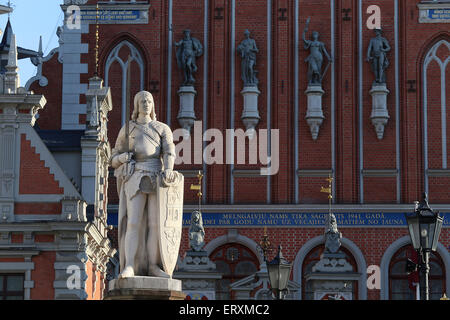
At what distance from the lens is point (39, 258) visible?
25047 millimetres

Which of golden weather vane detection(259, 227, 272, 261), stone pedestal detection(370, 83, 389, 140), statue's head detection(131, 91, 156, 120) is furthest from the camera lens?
stone pedestal detection(370, 83, 389, 140)

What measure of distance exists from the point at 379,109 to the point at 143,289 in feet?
65.3

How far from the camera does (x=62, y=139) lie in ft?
90.8

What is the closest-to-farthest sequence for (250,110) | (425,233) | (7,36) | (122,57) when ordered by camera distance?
(425,233)
(250,110)
(122,57)
(7,36)

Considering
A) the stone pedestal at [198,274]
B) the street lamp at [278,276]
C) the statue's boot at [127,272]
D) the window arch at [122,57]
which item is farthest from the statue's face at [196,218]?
the statue's boot at [127,272]

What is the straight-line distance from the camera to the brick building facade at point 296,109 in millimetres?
30922

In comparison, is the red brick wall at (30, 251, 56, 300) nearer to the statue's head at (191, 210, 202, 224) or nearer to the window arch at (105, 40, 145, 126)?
the statue's head at (191, 210, 202, 224)

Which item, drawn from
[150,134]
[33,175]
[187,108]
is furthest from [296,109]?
[150,134]

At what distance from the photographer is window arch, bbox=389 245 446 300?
99.7ft

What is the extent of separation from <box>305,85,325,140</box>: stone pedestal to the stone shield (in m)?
19.1

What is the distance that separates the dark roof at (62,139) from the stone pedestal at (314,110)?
6.29 metres

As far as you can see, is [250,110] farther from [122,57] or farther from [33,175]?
[33,175]

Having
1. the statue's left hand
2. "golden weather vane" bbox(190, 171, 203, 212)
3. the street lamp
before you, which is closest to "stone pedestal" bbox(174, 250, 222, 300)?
"golden weather vane" bbox(190, 171, 203, 212)
